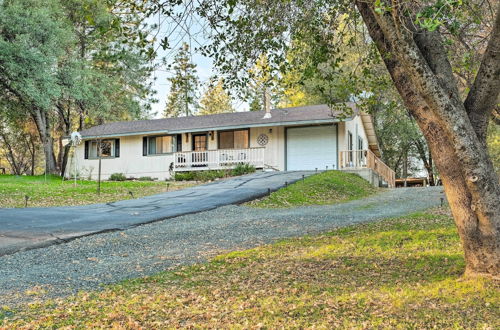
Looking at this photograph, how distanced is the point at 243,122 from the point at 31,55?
10.7m

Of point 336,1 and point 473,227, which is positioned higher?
point 336,1

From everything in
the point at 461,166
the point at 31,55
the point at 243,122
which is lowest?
the point at 461,166

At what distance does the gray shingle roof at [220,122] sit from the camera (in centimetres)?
2040

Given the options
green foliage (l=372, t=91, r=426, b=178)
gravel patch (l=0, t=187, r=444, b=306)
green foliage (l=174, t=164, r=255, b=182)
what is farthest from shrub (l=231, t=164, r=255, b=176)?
green foliage (l=372, t=91, r=426, b=178)

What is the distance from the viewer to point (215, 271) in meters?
5.01

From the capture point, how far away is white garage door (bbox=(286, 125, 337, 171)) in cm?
2039

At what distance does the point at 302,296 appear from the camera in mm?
3842

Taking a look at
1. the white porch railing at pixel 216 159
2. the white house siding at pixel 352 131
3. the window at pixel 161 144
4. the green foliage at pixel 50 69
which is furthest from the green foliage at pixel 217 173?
the green foliage at pixel 50 69

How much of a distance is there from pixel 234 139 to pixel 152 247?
52.6 ft

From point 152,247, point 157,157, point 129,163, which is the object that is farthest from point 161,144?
point 152,247

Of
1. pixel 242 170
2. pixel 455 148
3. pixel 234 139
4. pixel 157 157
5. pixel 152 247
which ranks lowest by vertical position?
pixel 152 247

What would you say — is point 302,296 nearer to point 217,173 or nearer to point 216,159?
point 217,173

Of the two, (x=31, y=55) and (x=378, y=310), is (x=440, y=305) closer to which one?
(x=378, y=310)

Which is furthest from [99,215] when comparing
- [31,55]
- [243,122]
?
[31,55]
